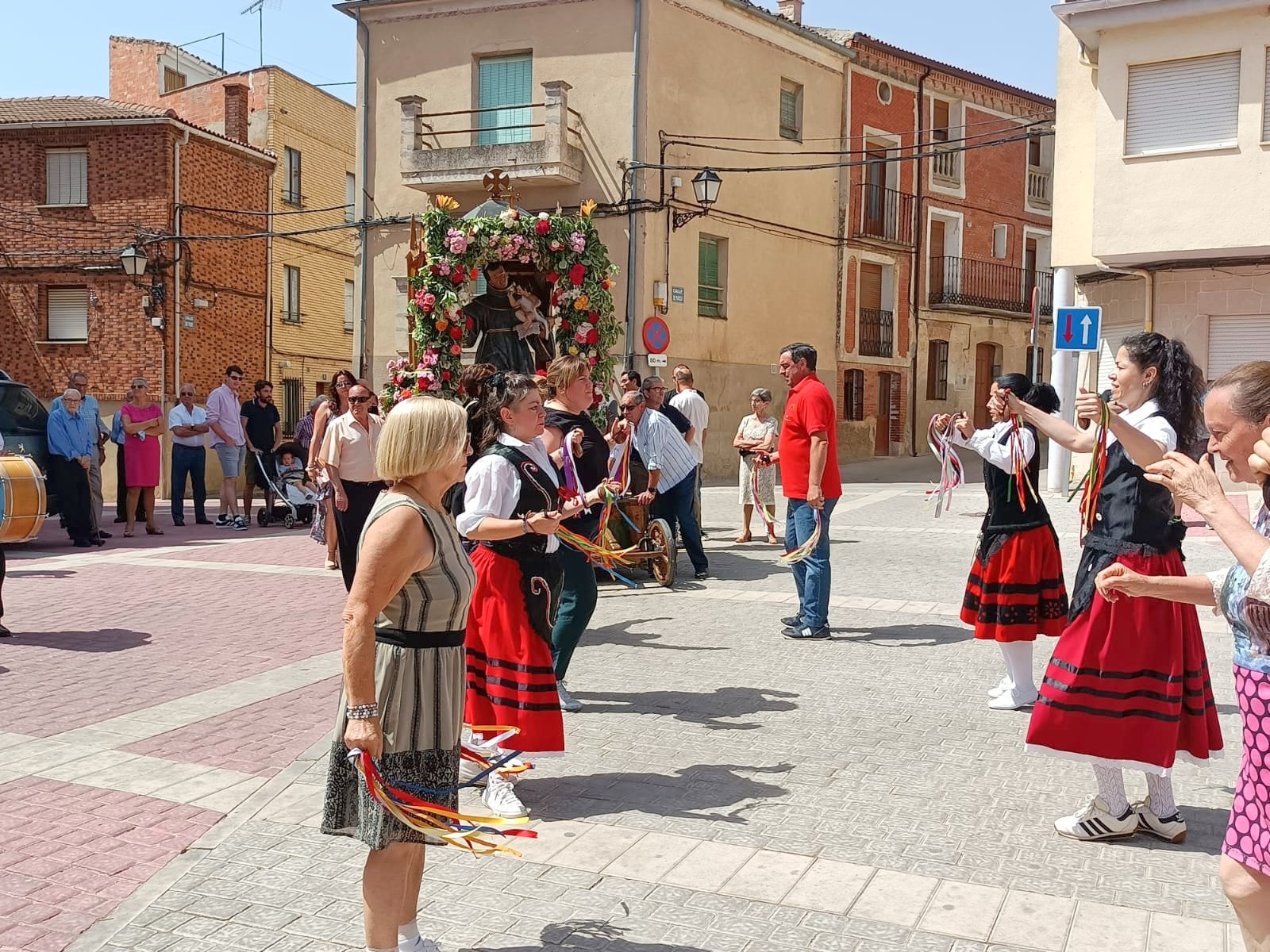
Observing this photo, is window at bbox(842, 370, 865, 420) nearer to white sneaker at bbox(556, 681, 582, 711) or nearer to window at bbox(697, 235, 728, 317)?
window at bbox(697, 235, 728, 317)

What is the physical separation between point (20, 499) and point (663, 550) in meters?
5.19

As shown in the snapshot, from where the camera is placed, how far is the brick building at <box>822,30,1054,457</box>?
29.9m

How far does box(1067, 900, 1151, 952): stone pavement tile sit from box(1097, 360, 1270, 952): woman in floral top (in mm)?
701

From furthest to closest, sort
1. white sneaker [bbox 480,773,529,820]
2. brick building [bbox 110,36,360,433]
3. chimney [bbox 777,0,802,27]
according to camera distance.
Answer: brick building [bbox 110,36,360,433] < chimney [bbox 777,0,802,27] < white sneaker [bbox 480,773,529,820]

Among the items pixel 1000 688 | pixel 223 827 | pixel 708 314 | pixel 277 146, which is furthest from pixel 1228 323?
pixel 277 146

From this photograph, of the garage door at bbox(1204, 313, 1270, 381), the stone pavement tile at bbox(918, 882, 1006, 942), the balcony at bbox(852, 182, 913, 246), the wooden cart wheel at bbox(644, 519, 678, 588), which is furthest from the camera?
the balcony at bbox(852, 182, 913, 246)

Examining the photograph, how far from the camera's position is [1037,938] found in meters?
3.67

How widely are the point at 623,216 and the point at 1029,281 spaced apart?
55.0 ft

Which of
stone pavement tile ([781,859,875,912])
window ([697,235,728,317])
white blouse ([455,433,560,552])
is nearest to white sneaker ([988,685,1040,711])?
stone pavement tile ([781,859,875,912])

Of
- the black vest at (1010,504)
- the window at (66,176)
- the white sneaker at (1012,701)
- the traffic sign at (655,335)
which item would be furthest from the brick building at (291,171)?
the white sneaker at (1012,701)

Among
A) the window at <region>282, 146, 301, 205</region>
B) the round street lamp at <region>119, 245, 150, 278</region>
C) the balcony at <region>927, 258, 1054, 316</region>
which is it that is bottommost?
the round street lamp at <region>119, 245, 150, 278</region>

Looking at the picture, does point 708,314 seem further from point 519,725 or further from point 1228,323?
point 519,725

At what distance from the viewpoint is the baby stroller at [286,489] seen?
1692 cm

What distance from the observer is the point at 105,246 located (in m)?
27.9
